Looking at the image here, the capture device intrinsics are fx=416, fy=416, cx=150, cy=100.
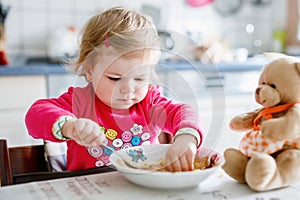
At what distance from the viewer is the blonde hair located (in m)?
0.81

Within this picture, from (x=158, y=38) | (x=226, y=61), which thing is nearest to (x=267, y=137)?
(x=158, y=38)

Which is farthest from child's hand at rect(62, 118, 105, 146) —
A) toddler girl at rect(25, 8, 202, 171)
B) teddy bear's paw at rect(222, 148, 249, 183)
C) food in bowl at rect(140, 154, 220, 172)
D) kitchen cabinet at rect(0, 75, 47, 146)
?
kitchen cabinet at rect(0, 75, 47, 146)

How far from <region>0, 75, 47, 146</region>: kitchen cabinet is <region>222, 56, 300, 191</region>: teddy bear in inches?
57.6

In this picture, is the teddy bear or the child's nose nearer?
the teddy bear

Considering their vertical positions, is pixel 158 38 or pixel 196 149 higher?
pixel 158 38

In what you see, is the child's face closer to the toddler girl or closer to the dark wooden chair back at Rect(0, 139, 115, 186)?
the toddler girl

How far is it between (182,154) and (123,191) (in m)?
0.13

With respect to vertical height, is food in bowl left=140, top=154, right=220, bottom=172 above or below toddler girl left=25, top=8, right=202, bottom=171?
below

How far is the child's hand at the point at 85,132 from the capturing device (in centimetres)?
68

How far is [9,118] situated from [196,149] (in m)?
1.48

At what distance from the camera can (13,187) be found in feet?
2.52

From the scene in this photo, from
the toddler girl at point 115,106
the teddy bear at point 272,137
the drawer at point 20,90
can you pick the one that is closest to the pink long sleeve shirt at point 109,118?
the toddler girl at point 115,106

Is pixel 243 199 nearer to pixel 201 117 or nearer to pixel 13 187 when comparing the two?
pixel 201 117

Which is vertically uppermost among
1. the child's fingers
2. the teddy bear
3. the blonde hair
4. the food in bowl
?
the blonde hair
